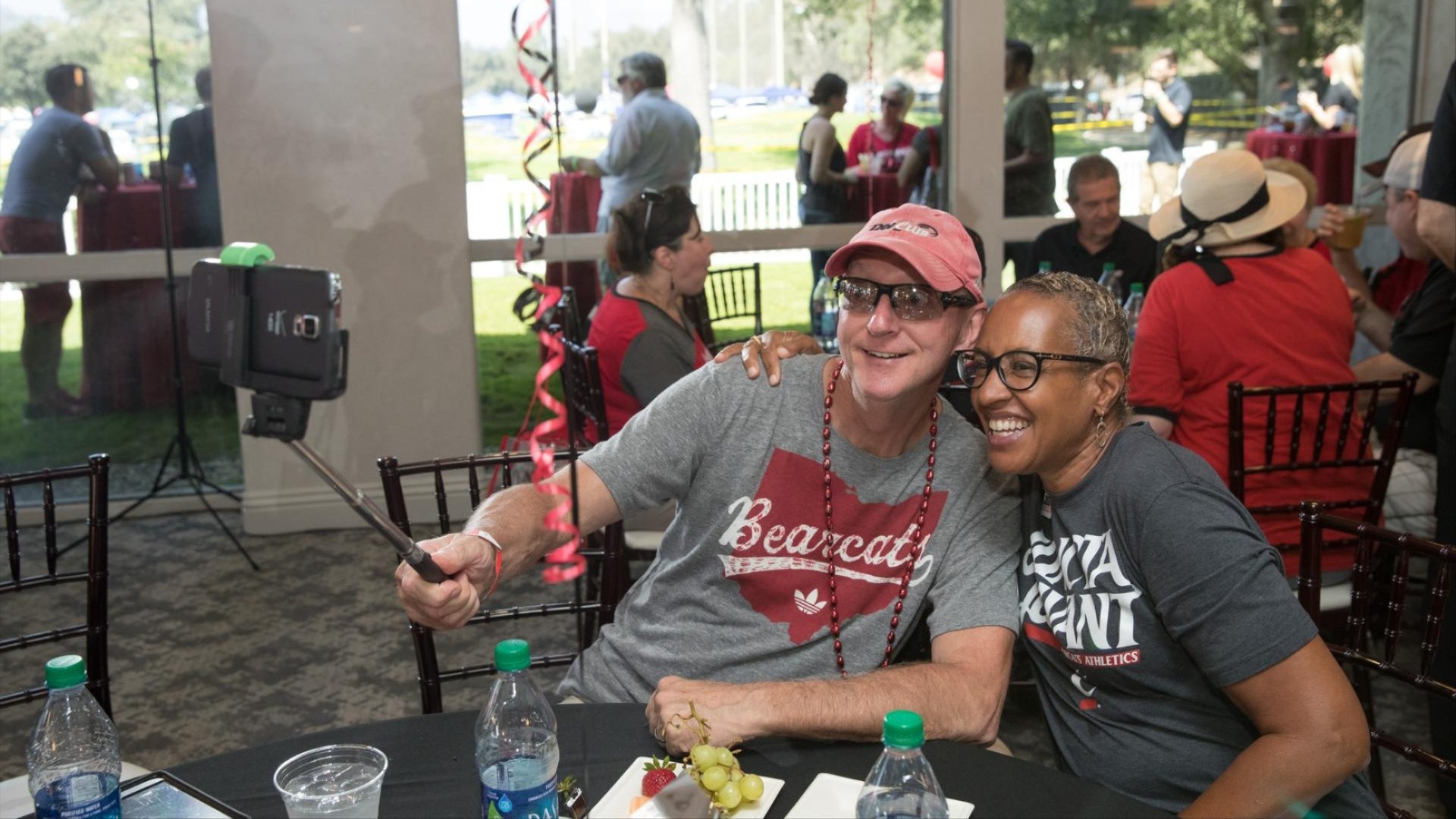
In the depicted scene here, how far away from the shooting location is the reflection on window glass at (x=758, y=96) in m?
4.78

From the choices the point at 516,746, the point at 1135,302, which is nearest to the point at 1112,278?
the point at 1135,302

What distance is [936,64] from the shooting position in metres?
4.89

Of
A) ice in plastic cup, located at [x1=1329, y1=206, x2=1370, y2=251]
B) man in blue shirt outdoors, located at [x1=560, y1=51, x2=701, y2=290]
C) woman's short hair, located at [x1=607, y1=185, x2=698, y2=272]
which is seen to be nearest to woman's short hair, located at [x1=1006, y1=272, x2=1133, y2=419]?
woman's short hair, located at [x1=607, y1=185, x2=698, y2=272]

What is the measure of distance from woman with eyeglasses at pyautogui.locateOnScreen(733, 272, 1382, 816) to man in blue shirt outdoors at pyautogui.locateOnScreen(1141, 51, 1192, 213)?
3.88m

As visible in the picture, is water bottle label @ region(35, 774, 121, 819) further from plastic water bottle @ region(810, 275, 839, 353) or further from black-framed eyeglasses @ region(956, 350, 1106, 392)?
plastic water bottle @ region(810, 275, 839, 353)

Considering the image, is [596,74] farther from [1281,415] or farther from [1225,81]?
[1281,415]

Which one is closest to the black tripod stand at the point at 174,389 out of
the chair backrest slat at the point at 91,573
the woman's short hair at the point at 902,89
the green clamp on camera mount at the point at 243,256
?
the chair backrest slat at the point at 91,573

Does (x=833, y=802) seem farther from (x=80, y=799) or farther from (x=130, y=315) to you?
(x=130, y=315)

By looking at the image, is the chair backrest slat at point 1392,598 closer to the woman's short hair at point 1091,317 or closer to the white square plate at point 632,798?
the woman's short hair at point 1091,317

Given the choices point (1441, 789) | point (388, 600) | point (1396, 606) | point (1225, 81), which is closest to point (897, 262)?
point (1396, 606)

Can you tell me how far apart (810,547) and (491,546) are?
428mm

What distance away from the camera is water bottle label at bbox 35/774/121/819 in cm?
118

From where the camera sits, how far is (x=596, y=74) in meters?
4.79

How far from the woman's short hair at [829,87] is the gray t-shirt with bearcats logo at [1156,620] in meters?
3.63
